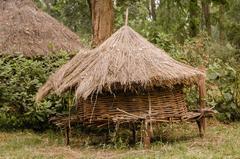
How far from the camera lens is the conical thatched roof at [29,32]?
15.8 metres

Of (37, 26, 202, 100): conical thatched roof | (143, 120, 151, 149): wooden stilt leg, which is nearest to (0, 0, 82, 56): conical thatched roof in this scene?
(37, 26, 202, 100): conical thatched roof

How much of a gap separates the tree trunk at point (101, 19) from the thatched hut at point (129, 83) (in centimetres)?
340

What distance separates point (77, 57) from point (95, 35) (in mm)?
3217

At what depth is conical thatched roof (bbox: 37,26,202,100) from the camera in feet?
→ 31.2

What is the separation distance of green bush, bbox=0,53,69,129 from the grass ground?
1.90 ft

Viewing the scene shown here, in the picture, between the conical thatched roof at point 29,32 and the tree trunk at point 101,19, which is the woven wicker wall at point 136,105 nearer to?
the tree trunk at point 101,19

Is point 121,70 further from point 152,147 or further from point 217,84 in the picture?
point 217,84

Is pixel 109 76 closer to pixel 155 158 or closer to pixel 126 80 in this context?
pixel 126 80

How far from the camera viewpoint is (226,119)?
515 inches

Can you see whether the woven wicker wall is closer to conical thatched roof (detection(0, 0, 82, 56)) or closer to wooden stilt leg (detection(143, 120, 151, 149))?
wooden stilt leg (detection(143, 120, 151, 149))

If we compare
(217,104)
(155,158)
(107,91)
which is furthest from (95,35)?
(155,158)

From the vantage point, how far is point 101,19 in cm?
1391

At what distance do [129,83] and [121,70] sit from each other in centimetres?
35

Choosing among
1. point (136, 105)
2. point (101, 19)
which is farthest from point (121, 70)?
point (101, 19)
